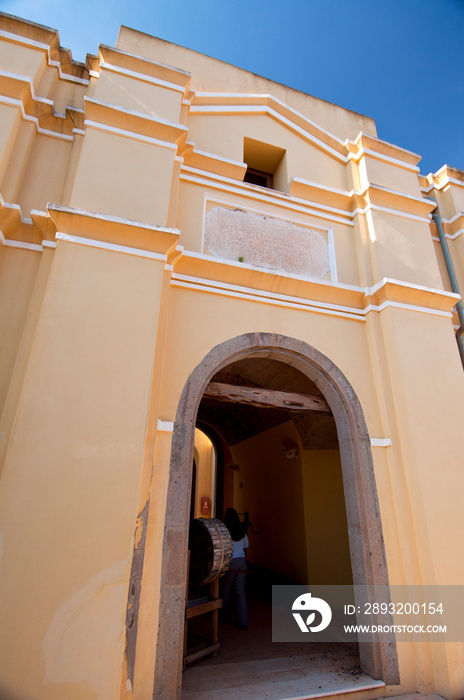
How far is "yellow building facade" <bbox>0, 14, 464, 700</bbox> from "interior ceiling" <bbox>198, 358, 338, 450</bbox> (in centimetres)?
8

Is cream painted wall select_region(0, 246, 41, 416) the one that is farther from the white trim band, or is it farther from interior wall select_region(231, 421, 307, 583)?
interior wall select_region(231, 421, 307, 583)

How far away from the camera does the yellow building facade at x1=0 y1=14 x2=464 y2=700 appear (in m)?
2.74

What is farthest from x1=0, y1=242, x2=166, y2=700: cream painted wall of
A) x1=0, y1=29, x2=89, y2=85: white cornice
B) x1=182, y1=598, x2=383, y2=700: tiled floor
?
x1=0, y1=29, x2=89, y2=85: white cornice

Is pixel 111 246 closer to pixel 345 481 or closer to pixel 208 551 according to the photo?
pixel 208 551

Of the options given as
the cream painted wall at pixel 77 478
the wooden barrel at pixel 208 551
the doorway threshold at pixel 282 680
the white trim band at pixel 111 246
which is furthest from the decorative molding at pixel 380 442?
the white trim band at pixel 111 246

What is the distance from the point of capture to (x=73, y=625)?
2.53 m

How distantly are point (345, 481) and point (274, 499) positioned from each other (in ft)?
12.9

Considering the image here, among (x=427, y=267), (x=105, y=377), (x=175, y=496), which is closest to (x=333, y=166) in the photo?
(x=427, y=267)

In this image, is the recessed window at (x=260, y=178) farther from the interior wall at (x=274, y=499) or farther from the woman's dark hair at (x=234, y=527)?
the woman's dark hair at (x=234, y=527)

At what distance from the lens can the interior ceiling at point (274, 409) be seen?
631 centimetres

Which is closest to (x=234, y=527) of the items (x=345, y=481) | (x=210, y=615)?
(x=210, y=615)

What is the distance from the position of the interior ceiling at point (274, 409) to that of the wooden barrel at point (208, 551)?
2.64m

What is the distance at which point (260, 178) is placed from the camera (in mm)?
6027

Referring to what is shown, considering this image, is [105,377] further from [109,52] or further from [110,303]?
[109,52]
